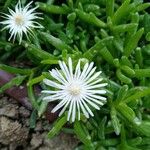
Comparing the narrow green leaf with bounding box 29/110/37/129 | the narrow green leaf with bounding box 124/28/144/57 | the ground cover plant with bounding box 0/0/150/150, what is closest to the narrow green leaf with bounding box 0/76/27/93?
the ground cover plant with bounding box 0/0/150/150

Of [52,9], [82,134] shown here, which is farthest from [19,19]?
[82,134]

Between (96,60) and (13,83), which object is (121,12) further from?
(13,83)

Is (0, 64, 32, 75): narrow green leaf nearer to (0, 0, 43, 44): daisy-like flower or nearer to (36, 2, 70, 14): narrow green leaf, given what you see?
(0, 0, 43, 44): daisy-like flower

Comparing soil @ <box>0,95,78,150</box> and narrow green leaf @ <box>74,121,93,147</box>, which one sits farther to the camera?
soil @ <box>0,95,78,150</box>

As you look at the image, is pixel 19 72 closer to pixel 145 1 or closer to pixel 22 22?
pixel 22 22

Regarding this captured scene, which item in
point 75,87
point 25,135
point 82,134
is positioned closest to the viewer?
point 75,87

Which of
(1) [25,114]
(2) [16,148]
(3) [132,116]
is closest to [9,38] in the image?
(1) [25,114]

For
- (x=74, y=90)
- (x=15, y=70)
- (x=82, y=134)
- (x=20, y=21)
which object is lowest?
(x=82, y=134)
